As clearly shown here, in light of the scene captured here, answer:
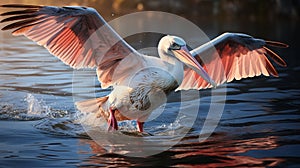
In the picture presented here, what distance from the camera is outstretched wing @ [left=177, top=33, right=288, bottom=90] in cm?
805

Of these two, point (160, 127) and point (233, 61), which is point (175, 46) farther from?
point (233, 61)

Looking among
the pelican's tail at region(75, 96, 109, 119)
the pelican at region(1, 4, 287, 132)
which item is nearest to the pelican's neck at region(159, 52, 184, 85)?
the pelican at region(1, 4, 287, 132)

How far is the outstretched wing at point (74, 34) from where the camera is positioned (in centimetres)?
648

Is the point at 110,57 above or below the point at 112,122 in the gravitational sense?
above

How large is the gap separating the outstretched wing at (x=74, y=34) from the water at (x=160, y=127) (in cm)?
86

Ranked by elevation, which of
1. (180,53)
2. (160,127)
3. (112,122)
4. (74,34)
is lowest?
(160,127)

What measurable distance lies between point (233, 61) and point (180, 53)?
1.76m

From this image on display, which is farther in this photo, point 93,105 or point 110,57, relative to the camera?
point 93,105

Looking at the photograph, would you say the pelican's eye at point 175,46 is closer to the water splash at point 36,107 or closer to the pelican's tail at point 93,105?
the pelican's tail at point 93,105

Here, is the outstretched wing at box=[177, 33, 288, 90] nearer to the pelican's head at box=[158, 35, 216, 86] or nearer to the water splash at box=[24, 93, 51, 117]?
the pelican's head at box=[158, 35, 216, 86]

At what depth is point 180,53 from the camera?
673 cm

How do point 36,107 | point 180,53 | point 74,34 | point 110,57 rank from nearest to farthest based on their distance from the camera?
point 180,53, point 74,34, point 110,57, point 36,107

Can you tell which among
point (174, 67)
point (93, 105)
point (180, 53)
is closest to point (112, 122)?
point (93, 105)

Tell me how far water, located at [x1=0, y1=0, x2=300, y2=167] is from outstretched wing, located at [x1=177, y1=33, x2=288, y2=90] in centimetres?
48
